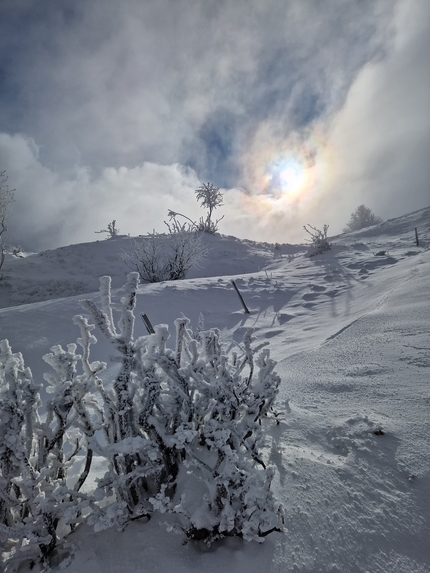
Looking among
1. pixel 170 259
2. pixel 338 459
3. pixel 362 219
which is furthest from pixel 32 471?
pixel 362 219

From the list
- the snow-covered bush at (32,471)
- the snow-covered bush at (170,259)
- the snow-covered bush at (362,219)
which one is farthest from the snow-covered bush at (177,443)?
the snow-covered bush at (362,219)

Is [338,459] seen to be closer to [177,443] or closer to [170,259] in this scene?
[177,443]

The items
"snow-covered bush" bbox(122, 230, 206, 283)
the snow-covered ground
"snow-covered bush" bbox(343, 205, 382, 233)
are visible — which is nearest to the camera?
the snow-covered ground

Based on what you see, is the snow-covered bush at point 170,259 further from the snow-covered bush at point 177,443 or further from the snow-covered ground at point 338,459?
the snow-covered bush at point 177,443

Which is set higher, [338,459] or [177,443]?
[177,443]

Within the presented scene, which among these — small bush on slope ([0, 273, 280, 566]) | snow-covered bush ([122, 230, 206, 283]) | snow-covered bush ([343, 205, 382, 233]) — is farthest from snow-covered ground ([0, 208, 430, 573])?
snow-covered bush ([343, 205, 382, 233])

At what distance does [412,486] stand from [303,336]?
3147 millimetres

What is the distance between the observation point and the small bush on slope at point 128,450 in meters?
1.06

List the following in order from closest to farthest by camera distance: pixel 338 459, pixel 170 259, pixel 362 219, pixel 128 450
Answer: pixel 128 450, pixel 338 459, pixel 170 259, pixel 362 219

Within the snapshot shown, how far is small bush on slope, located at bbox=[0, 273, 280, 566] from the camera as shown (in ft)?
3.48

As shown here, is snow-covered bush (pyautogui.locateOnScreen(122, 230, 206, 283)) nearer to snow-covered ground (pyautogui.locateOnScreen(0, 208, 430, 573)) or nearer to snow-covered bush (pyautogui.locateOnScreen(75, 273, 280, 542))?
snow-covered ground (pyautogui.locateOnScreen(0, 208, 430, 573))

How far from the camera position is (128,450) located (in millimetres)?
1029

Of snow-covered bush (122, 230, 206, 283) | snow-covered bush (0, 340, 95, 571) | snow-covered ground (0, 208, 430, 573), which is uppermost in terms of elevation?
snow-covered bush (122, 230, 206, 283)

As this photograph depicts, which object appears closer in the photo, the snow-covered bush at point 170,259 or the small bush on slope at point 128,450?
the small bush on slope at point 128,450
